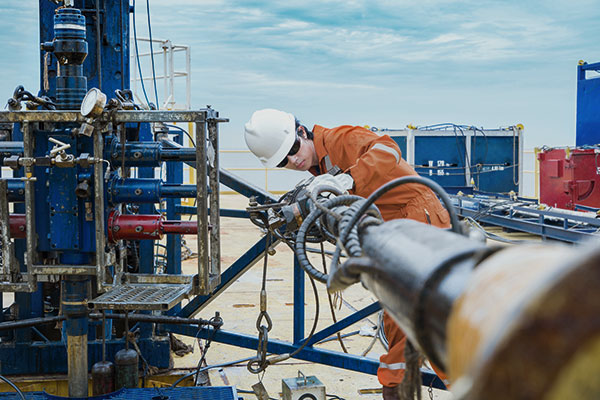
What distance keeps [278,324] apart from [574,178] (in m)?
6.16

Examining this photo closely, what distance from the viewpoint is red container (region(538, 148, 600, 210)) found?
32.6ft

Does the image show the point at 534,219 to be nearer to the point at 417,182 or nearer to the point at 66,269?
the point at 66,269

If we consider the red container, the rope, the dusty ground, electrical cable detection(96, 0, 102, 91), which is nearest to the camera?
the rope

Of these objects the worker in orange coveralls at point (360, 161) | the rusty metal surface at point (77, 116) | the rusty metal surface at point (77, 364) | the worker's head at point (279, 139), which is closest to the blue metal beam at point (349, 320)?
the worker in orange coveralls at point (360, 161)

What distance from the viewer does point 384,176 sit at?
3.34 m

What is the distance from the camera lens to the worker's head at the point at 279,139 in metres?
3.77

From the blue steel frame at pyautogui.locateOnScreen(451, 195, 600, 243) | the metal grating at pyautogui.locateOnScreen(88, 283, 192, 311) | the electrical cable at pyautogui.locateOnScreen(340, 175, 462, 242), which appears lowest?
the blue steel frame at pyautogui.locateOnScreen(451, 195, 600, 243)

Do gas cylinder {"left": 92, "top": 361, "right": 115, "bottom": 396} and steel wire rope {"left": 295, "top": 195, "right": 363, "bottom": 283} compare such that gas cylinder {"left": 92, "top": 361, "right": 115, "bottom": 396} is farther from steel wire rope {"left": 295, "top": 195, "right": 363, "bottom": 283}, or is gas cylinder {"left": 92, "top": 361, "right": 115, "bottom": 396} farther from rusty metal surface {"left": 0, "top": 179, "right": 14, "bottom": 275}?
steel wire rope {"left": 295, "top": 195, "right": 363, "bottom": 283}

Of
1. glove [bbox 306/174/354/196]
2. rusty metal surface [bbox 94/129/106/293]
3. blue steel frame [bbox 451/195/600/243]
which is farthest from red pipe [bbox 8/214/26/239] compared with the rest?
blue steel frame [bbox 451/195/600/243]

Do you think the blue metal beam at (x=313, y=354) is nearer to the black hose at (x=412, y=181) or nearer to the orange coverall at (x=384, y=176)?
the orange coverall at (x=384, y=176)

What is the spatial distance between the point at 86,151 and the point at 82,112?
300 mm

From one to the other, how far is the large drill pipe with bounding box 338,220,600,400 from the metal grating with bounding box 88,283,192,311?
7.51 ft

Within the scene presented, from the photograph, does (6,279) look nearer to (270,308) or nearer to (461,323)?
(461,323)

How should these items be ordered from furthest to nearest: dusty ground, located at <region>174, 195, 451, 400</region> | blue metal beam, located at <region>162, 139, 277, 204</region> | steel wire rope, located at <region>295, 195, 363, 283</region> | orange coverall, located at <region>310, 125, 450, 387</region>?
1. dusty ground, located at <region>174, 195, 451, 400</region>
2. blue metal beam, located at <region>162, 139, 277, 204</region>
3. orange coverall, located at <region>310, 125, 450, 387</region>
4. steel wire rope, located at <region>295, 195, 363, 283</region>
